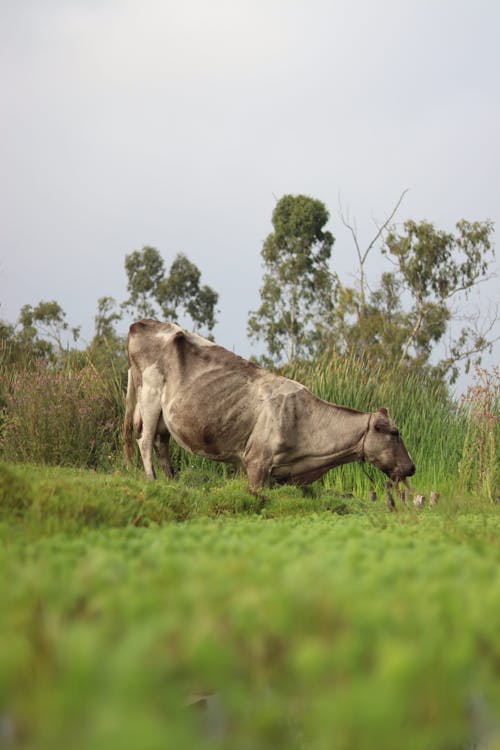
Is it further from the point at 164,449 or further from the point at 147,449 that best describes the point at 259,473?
the point at 164,449

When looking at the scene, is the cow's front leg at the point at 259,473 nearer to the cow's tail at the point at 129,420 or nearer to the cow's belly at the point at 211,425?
the cow's belly at the point at 211,425

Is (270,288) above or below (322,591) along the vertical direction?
above

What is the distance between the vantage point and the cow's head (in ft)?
26.7

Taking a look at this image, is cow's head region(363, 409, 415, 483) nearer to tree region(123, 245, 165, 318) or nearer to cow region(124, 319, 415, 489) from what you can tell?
cow region(124, 319, 415, 489)

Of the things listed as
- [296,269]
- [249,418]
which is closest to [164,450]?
[249,418]

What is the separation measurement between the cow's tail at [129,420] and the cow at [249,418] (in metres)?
0.45

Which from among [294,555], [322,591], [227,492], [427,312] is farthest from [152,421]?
[427,312]

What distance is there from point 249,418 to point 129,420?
216 cm

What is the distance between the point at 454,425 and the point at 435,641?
37.5 ft

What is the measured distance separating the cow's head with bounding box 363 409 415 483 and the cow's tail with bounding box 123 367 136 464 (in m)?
3.17

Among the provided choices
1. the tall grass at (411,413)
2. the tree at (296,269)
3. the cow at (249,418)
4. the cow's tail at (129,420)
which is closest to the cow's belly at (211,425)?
the cow at (249,418)

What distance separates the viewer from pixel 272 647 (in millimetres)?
2258

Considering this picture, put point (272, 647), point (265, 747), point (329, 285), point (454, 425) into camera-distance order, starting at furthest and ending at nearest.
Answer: point (329, 285), point (454, 425), point (272, 647), point (265, 747)

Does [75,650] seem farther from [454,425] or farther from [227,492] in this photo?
[454,425]
